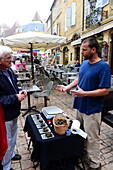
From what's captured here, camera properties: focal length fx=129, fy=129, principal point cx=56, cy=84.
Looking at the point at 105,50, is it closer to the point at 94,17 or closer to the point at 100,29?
the point at 100,29

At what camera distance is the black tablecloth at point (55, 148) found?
170cm

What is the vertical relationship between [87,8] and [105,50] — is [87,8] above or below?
above

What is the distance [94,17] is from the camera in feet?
34.2

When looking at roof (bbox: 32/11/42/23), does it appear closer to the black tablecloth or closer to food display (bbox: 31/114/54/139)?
food display (bbox: 31/114/54/139)

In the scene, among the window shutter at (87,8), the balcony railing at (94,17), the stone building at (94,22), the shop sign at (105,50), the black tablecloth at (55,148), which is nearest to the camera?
the black tablecloth at (55,148)

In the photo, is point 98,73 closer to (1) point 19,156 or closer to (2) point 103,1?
(1) point 19,156

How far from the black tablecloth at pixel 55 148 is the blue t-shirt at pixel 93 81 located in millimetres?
464

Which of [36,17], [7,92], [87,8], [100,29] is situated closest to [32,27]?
[36,17]

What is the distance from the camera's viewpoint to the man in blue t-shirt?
177 centimetres

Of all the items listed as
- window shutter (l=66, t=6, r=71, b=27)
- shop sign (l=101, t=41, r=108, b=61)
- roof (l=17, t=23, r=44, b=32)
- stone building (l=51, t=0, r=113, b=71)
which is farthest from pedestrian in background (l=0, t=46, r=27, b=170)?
roof (l=17, t=23, r=44, b=32)

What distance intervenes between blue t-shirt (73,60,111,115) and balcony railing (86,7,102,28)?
9.59m

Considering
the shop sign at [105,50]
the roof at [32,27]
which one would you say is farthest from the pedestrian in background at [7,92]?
the roof at [32,27]

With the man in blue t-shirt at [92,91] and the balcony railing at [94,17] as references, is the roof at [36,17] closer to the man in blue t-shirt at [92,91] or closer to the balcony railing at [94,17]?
the balcony railing at [94,17]

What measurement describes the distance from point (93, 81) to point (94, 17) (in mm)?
10445
